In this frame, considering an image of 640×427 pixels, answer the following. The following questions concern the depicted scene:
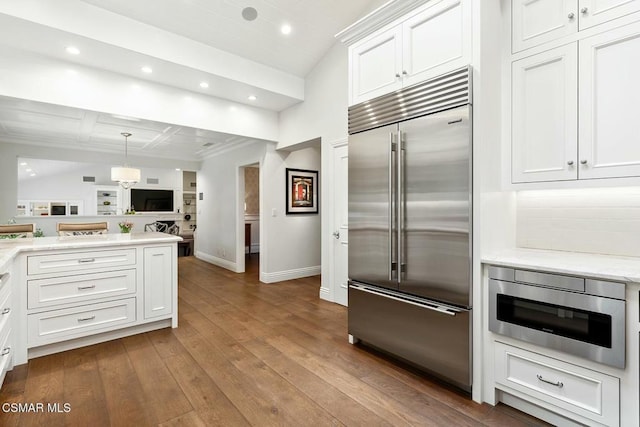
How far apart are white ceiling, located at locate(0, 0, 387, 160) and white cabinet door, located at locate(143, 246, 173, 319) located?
1.79m

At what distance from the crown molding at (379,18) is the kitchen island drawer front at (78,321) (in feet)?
10.5

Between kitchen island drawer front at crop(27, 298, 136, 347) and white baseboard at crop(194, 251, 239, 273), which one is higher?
kitchen island drawer front at crop(27, 298, 136, 347)

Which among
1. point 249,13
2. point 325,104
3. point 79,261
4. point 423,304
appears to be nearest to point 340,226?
point 325,104

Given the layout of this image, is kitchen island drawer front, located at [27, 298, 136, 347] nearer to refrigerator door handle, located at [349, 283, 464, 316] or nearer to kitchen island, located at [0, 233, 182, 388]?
kitchen island, located at [0, 233, 182, 388]

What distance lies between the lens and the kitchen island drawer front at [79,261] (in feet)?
8.51

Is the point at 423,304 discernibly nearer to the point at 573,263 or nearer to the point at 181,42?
the point at 573,263

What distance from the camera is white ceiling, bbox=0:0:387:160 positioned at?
286cm

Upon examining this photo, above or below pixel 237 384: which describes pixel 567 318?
above

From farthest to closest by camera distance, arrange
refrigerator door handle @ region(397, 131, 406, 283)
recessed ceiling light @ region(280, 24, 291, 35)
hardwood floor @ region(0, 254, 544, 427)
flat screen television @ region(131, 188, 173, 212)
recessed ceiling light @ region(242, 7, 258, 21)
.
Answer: flat screen television @ region(131, 188, 173, 212) → recessed ceiling light @ region(280, 24, 291, 35) → recessed ceiling light @ region(242, 7, 258, 21) → refrigerator door handle @ region(397, 131, 406, 283) → hardwood floor @ region(0, 254, 544, 427)

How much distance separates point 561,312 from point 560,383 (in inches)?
15.1

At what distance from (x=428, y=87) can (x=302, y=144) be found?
2.89 m

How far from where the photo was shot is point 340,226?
412cm

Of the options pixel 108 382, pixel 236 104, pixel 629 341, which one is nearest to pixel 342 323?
pixel 108 382

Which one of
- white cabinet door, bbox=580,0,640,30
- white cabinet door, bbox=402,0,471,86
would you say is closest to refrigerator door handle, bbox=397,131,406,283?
white cabinet door, bbox=402,0,471,86
